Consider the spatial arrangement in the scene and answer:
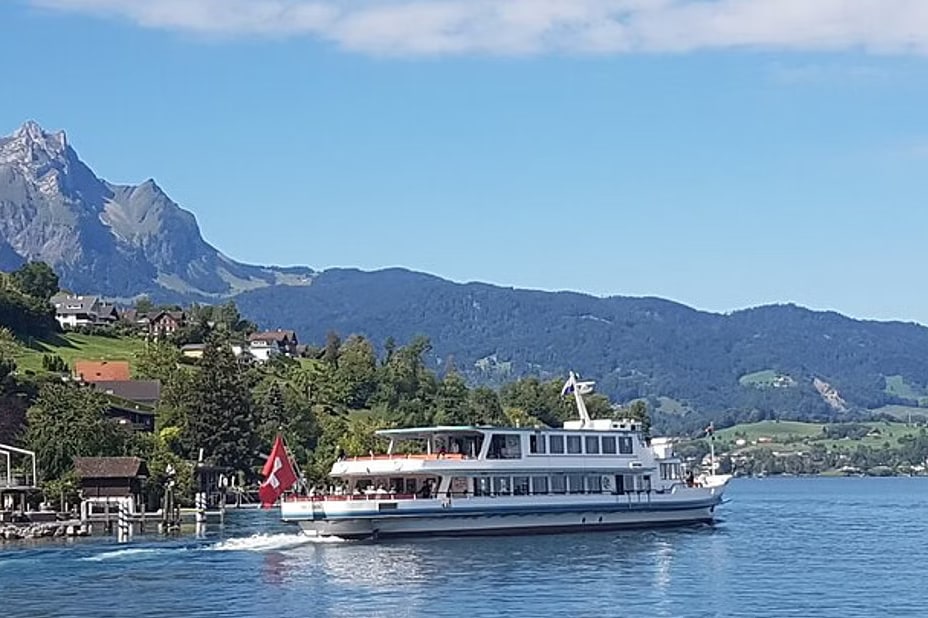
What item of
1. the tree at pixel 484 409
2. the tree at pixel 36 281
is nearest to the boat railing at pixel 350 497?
the tree at pixel 484 409

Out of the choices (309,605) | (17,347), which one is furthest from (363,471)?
(17,347)

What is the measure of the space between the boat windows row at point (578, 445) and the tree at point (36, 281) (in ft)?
363

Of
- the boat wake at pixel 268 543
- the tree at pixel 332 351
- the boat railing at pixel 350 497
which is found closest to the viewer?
the boat wake at pixel 268 543

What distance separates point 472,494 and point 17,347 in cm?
9033

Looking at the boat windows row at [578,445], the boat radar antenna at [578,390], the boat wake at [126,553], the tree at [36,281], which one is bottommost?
the boat wake at [126,553]

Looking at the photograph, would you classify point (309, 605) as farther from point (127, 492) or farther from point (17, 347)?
point (17, 347)

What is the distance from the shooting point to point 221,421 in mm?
130625

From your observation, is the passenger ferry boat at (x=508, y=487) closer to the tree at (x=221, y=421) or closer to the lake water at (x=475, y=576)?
the lake water at (x=475, y=576)

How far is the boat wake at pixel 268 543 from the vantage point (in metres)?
70.1

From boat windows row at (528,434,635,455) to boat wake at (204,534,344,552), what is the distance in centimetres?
1287

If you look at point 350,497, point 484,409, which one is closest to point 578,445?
point 350,497

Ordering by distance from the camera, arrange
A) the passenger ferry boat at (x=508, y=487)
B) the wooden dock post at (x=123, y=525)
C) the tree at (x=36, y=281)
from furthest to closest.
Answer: the tree at (x=36, y=281)
the wooden dock post at (x=123, y=525)
the passenger ferry boat at (x=508, y=487)

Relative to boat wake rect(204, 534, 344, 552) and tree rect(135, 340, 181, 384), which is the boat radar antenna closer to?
boat wake rect(204, 534, 344, 552)

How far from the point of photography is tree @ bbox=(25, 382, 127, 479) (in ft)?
330
